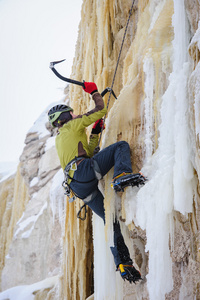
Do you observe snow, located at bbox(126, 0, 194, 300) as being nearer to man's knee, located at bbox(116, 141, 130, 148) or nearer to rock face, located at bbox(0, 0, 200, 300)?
rock face, located at bbox(0, 0, 200, 300)

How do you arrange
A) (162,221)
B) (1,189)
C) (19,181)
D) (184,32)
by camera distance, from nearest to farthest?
(162,221) < (184,32) < (19,181) < (1,189)

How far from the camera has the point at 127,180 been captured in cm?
293

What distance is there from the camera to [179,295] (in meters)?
2.79

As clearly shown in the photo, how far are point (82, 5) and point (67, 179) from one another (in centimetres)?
415

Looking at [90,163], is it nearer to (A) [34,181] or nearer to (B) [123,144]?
(B) [123,144]

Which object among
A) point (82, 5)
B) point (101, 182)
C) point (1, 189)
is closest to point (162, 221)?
point (101, 182)

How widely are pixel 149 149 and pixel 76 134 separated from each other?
0.88 meters

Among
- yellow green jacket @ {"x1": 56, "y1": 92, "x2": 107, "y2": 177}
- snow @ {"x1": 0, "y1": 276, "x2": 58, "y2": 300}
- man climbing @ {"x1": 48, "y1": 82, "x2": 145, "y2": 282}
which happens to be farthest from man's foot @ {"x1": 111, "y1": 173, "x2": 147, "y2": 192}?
snow @ {"x1": 0, "y1": 276, "x2": 58, "y2": 300}

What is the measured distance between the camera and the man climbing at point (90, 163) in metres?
3.15

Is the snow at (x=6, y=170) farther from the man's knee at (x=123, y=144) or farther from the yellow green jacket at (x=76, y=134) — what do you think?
the man's knee at (x=123, y=144)

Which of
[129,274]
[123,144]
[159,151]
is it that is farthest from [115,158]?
[129,274]

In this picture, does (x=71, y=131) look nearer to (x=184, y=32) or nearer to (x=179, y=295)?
(x=184, y=32)

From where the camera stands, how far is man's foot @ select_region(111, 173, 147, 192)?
2.93 meters

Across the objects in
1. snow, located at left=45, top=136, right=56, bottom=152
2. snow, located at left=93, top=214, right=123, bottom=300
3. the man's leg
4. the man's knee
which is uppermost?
snow, located at left=45, top=136, right=56, bottom=152
